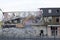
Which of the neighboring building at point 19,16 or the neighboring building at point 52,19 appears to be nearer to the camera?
the neighboring building at point 52,19

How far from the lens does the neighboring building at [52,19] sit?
3058 centimetres

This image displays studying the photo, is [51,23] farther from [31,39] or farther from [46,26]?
[31,39]

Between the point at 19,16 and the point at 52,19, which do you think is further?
the point at 19,16

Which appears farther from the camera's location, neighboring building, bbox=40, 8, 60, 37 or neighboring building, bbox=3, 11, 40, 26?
neighboring building, bbox=3, 11, 40, 26

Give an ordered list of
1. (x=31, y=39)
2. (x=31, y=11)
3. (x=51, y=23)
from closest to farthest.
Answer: (x=31, y=39) < (x=51, y=23) < (x=31, y=11)

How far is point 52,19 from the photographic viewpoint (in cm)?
3144

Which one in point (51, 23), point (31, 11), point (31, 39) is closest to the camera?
point (31, 39)

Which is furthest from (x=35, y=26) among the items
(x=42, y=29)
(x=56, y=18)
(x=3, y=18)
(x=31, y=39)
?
(x=31, y=39)

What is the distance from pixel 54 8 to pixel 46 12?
4.26 feet

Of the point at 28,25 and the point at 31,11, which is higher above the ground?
the point at 31,11

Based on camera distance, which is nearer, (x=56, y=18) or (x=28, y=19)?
(x=56, y=18)

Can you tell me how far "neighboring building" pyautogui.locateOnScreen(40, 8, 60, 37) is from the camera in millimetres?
30578

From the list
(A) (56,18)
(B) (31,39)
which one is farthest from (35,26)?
(B) (31,39)

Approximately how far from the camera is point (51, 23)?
1218 inches
